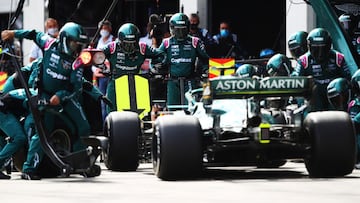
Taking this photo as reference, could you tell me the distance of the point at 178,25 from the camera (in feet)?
63.3

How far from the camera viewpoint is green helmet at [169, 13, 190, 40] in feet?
63.1

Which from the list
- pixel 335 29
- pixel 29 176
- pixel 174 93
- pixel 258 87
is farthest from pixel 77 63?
pixel 335 29

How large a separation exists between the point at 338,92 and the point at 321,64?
0.78 metres

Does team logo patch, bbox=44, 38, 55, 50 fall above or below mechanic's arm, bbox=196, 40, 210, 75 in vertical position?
above

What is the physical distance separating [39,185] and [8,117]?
1665mm

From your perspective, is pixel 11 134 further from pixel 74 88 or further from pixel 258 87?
pixel 258 87

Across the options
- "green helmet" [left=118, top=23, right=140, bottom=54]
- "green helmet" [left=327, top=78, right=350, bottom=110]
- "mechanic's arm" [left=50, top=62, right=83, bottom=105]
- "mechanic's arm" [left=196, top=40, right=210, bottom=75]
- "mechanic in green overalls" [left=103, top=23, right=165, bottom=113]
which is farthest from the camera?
"mechanic's arm" [left=196, top=40, right=210, bottom=75]

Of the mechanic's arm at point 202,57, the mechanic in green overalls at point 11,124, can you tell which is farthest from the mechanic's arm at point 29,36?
the mechanic's arm at point 202,57

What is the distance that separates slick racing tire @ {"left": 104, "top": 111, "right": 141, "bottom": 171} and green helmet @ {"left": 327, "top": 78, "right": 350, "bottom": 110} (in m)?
2.93

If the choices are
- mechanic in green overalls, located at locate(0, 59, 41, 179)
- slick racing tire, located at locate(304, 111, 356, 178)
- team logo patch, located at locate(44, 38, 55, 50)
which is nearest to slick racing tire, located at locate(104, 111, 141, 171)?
mechanic in green overalls, located at locate(0, 59, 41, 179)

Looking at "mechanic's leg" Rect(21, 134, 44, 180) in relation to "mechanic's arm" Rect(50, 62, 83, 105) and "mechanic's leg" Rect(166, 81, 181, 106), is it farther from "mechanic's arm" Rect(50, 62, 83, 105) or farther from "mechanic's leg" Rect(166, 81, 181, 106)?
"mechanic's leg" Rect(166, 81, 181, 106)

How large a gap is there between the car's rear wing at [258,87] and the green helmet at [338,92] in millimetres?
2223

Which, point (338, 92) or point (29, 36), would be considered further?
point (338, 92)

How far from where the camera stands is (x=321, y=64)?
17203mm
